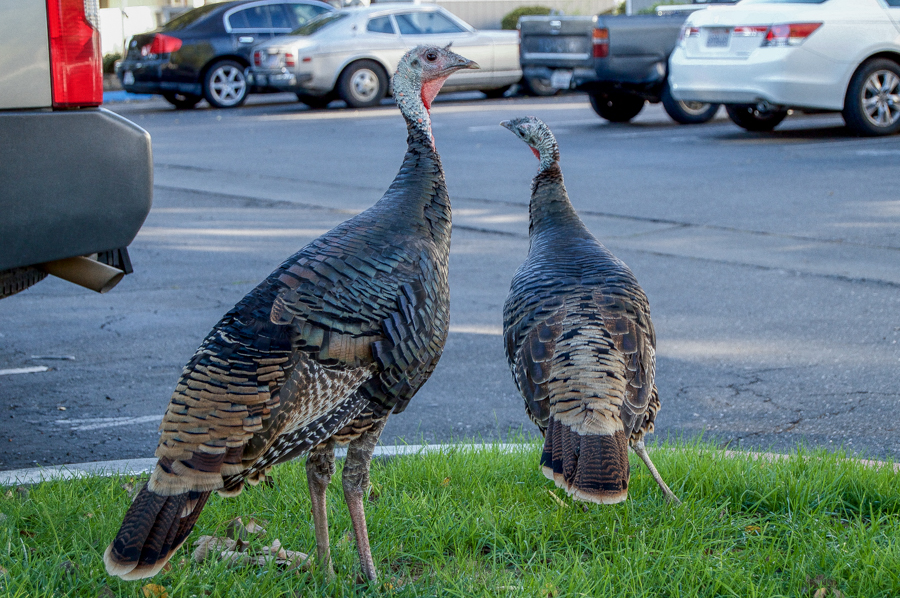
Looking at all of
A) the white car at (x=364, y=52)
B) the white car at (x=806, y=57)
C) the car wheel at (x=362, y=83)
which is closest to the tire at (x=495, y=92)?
the white car at (x=364, y=52)

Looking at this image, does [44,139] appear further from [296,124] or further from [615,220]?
[296,124]

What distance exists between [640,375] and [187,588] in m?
1.60

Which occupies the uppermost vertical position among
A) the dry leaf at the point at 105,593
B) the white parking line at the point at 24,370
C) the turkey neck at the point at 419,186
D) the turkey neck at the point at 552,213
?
the turkey neck at the point at 419,186

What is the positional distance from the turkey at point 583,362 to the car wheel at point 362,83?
15078 millimetres

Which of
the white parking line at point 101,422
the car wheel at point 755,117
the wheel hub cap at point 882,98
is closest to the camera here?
the white parking line at point 101,422

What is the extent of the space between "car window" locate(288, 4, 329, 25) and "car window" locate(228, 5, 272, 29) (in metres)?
0.61

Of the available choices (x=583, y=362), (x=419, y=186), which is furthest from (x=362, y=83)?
(x=583, y=362)

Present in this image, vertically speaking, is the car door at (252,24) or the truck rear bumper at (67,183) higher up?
the car door at (252,24)

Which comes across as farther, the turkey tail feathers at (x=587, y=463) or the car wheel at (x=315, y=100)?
the car wheel at (x=315, y=100)

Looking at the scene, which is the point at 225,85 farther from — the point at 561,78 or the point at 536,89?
the point at 561,78

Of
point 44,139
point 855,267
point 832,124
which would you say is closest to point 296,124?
point 832,124

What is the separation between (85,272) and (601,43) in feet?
36.9

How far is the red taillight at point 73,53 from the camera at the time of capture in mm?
3943

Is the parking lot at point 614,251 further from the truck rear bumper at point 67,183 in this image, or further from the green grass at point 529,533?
the truck rear bumper at point 67,183
